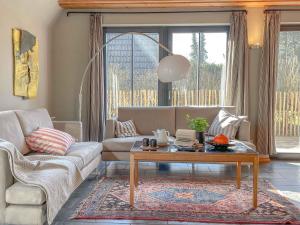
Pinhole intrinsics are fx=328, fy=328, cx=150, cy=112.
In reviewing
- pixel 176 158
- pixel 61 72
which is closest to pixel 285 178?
pixel 176 158

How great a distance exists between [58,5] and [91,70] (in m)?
1.16

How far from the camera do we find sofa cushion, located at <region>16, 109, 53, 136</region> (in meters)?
3.60

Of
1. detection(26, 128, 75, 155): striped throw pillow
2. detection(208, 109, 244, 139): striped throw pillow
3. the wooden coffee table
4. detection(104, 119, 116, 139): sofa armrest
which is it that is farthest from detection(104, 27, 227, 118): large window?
the wooden coffee table

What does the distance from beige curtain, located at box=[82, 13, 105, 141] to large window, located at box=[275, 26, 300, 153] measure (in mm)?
2989

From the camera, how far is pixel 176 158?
3055 mm

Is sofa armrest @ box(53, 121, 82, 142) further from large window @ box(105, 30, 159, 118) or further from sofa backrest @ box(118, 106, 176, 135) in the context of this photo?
large window @ box(105, 30, 159, 118)

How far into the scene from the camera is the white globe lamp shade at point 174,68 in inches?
140

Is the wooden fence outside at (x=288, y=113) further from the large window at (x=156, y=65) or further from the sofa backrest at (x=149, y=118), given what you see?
the sofa backrest at (x=149, y=118)

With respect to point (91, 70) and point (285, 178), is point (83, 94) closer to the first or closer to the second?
point (91, 70)

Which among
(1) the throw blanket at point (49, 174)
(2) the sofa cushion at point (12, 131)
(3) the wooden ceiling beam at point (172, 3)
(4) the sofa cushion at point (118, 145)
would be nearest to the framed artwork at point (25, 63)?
(2) the sofa cushion at point (12, 131)

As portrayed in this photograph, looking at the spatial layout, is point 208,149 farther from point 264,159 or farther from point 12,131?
point 264,159

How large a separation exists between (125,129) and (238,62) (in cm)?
218

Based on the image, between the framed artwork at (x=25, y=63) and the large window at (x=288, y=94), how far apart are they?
391 centimetres

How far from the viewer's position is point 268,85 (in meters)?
5.32
